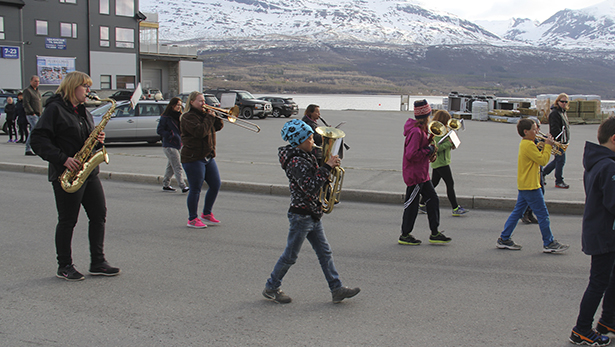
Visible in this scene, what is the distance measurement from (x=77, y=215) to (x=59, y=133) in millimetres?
786

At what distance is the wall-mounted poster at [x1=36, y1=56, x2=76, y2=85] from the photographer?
45812 mm

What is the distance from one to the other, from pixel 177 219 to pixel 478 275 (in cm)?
427

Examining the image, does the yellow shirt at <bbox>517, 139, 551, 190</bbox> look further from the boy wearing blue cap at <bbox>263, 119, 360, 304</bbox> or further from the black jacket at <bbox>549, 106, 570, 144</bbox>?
the black jacket at <bbox>549, 106, 570, 144</bbox>

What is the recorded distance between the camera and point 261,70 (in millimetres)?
194875

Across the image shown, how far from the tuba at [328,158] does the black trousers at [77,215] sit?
2.11m

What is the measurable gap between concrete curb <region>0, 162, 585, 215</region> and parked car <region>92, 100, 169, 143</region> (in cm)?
650

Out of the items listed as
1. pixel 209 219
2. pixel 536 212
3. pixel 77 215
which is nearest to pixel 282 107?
pixel 209 219

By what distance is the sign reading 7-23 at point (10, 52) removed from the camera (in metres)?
43.2

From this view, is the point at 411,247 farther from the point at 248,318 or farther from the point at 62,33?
the point at 62,33

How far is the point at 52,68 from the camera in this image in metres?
46.3

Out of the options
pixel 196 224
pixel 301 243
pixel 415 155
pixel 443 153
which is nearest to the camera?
pixel 301 243

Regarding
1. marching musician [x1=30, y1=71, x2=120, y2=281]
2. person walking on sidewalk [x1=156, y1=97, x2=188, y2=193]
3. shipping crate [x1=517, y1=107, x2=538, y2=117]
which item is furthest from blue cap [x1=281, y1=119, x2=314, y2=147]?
shipping crate [x1=517, y1=107, x2=538, y2=117]

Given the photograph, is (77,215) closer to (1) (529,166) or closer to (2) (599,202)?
(2) (599,202)

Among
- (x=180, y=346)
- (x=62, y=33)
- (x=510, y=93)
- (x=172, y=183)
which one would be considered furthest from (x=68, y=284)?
(x=510, y=93)
